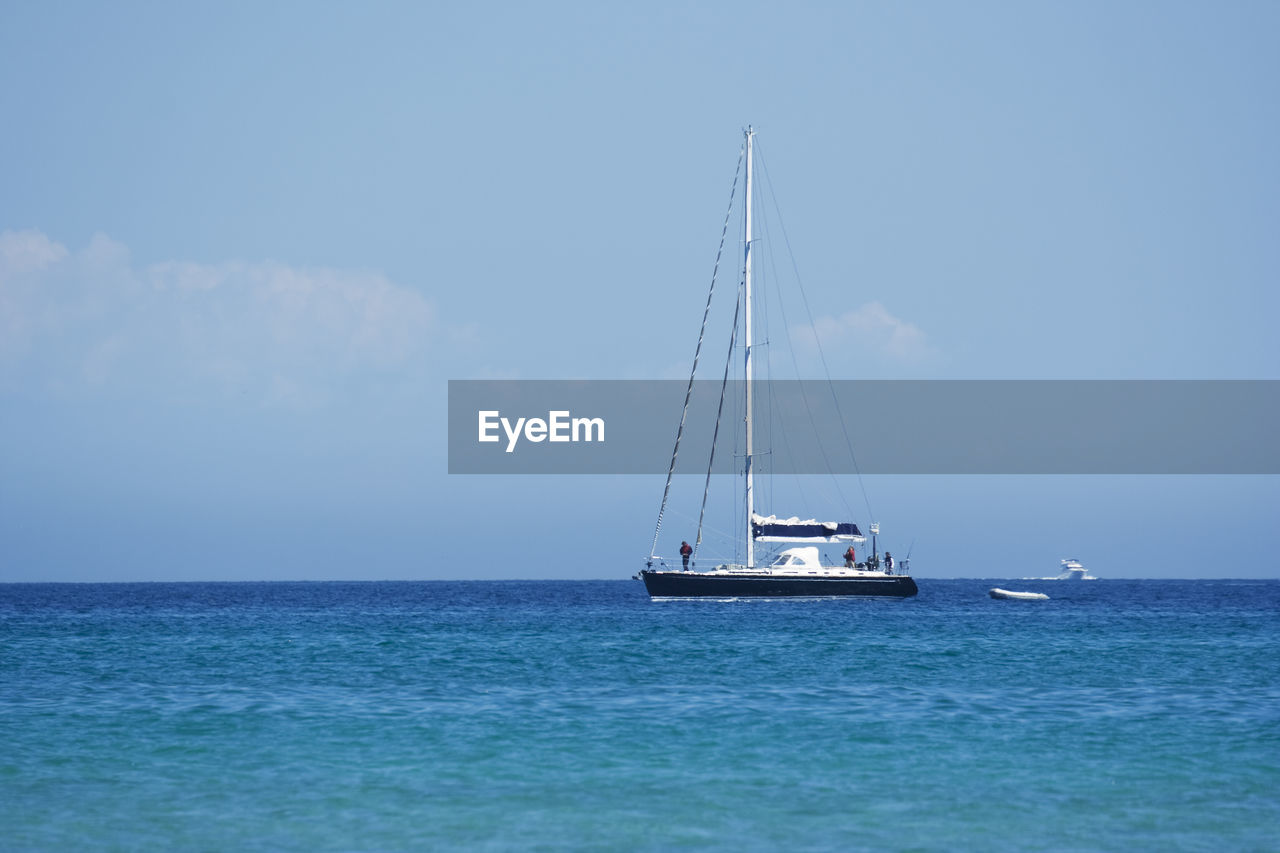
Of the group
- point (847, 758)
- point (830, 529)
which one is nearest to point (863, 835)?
point (847, 758)

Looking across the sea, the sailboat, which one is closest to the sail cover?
the sailboat

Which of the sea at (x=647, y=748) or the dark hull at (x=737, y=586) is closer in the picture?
the sea at (x=647, y=748)

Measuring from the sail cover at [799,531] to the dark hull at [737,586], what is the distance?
9.71ft

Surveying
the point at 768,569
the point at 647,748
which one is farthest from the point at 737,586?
the point at 647,748

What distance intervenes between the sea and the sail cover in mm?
28879

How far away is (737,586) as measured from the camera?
7188 cm

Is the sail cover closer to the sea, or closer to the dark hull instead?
the dark hull

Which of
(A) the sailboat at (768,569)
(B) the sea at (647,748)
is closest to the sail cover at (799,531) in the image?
(A) the sailboat at (768,569)

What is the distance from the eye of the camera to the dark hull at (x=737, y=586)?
7169cm

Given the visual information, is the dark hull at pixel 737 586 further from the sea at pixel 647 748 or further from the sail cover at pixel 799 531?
the sea at pixel 647 748

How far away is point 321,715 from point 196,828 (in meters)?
9.82

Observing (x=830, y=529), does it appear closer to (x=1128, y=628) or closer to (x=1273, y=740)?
(x=1128, y=628)

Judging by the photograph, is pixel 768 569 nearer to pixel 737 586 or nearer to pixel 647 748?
pixel 737 586

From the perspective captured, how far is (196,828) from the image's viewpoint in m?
17.3
